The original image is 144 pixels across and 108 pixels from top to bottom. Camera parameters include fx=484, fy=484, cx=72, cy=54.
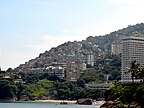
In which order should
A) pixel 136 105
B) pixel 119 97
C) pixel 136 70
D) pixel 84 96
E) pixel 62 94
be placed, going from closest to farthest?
pixel 136 105, pixel 119 97, pixel 136 70, pixel 84 96, pixel 62 94

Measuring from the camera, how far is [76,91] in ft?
612

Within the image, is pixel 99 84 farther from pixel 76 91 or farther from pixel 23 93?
pixel 23 93

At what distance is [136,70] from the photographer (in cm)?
9369

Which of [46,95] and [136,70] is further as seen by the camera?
[46,95]

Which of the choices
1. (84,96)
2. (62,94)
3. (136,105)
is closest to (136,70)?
(136,105)

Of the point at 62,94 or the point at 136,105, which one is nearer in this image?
the point at 136,105

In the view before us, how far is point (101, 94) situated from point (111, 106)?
329 feet

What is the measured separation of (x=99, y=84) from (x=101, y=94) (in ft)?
52.9

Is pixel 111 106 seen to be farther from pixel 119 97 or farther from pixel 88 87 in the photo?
pixel 88 87

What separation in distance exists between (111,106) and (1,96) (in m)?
115

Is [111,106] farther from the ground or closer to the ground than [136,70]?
closer to the ground

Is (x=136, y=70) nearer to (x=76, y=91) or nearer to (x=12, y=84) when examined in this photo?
(x=76, y=91)

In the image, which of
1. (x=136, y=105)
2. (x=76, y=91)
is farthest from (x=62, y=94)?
(x=136, y=105)

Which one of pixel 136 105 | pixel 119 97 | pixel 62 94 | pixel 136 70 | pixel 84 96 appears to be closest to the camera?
pixel 136 105
